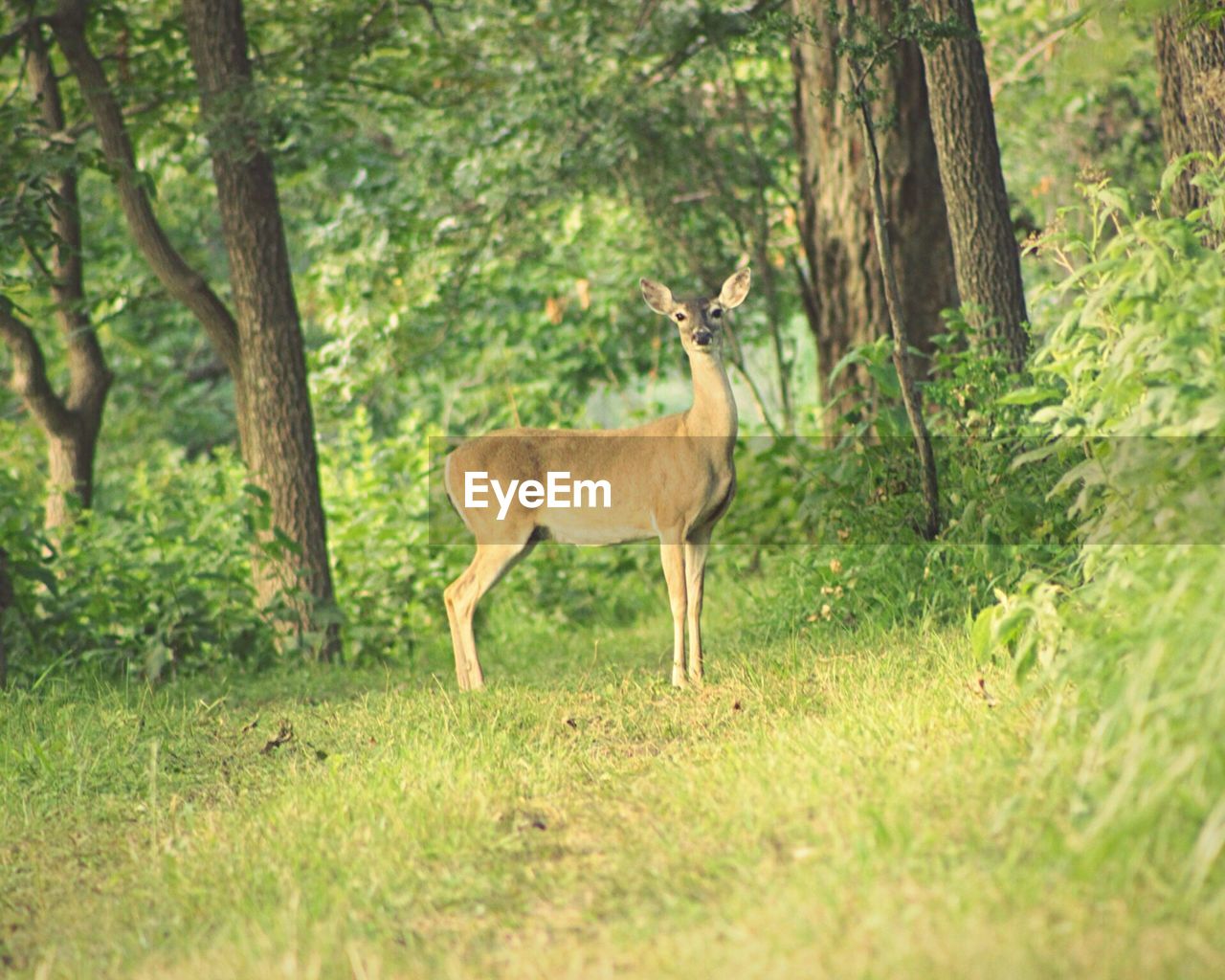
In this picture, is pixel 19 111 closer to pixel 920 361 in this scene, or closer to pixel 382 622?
pixel 382 622

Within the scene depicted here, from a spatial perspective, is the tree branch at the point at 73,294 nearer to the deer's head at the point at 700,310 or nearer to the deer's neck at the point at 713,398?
the deer's head at the point at 700,310

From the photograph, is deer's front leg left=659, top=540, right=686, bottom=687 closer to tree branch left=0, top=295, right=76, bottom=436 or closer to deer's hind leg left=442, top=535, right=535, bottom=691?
deer's hind leg left=442, top=535, right=535, bottom=691

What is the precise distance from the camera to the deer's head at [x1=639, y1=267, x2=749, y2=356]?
636 cm

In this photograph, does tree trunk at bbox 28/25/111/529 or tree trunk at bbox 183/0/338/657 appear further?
tree trunk at bbox 28/25/111/529

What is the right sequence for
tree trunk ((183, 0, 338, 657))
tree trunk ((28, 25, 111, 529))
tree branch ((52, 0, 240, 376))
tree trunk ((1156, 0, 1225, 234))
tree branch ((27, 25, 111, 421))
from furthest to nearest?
tree trunk ((28, 25, 111, 529)), tree branch ((27, 25, 111, 421)), tree branch ((52, 0, 240, 376)), tree trunk ((183, 0, 338, 657)), tree trunk ((1156, 0, 1225, 234))

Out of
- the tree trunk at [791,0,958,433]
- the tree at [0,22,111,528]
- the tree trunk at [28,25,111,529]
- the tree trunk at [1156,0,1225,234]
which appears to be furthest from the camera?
the tree trunk at [28,25,111,529]

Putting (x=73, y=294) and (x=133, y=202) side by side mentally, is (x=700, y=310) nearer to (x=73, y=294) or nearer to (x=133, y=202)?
(x=133, y=202)

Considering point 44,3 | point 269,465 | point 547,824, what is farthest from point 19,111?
point 547,824

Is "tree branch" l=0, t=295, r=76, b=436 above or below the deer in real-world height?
above

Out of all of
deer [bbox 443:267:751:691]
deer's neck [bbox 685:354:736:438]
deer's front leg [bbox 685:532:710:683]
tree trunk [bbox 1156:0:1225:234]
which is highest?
tree trunk [bbox 1156:0:1225:234]

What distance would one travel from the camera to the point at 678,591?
21.4 ft

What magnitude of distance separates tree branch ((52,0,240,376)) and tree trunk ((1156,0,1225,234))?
18.1 ft

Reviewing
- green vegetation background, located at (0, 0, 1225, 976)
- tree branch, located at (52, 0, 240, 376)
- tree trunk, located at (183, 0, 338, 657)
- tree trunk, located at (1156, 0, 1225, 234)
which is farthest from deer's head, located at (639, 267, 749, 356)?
tree branch, located at (52, 0, 240, 376)

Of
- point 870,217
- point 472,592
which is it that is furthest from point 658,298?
point 870,217
